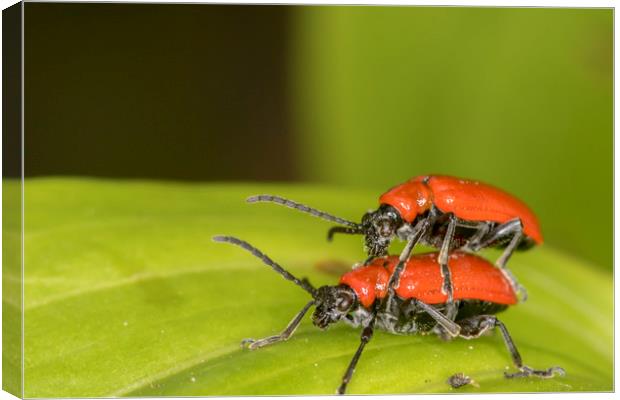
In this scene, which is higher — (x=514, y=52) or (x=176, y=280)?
(x=514, y=52)

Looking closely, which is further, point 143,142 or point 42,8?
point 143,142

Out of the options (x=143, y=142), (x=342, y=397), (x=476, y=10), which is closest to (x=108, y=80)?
(x=143, y=142)

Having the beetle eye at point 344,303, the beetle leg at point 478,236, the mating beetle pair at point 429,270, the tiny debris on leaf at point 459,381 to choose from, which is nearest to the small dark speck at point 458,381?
the tiny debris on leaf at point 459,381

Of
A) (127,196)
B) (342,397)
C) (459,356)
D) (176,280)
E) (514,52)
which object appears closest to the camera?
(342,397)

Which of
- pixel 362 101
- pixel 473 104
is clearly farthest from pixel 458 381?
pixel 362 101

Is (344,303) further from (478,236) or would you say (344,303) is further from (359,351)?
(478,236)

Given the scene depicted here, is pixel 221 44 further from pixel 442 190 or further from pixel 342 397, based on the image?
pixel 342 397

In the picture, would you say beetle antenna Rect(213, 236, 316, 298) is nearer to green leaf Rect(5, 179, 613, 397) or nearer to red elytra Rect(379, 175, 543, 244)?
green leaf Rect(5, 179, 613, 397)
